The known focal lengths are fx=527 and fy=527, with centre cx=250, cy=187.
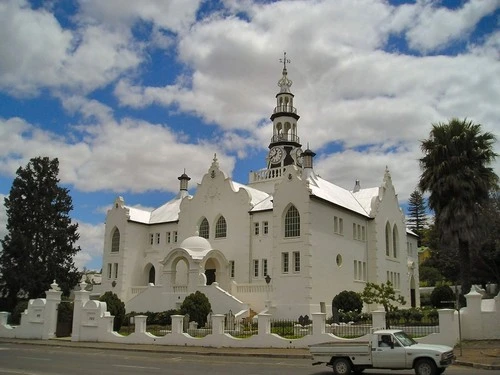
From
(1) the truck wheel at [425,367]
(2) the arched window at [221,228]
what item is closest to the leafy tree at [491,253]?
(2) the arched window at [221,228]

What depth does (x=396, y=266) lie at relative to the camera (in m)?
48.6

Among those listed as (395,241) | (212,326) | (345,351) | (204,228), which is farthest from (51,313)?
(395,241)

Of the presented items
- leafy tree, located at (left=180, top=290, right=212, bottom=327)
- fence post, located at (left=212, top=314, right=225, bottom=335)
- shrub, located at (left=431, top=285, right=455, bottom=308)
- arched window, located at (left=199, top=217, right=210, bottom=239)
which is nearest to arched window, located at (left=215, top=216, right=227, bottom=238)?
arched window, located at (left=199, top=217, right=210, bottom=239)

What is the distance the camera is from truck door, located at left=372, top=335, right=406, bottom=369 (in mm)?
15230

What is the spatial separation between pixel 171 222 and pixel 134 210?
15.6ft

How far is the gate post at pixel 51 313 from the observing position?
33.9 metres

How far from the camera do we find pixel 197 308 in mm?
34625

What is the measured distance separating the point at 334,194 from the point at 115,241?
836 inches

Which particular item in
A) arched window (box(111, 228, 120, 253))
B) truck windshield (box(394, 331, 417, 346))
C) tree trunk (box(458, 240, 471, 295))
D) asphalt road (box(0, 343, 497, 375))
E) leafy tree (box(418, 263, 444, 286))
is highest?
arched window (box(111, 228, 120, 253))

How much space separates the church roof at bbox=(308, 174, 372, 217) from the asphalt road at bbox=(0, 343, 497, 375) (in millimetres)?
19091

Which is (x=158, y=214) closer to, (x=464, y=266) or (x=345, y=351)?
(x=464, y=266)

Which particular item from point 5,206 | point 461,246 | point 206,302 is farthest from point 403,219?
point 5,206

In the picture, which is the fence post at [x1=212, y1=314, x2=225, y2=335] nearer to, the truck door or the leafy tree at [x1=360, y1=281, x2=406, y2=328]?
the leafy tree at [x1=360, y1=281, x2=406, y2=328]

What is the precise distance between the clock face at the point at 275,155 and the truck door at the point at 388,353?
39245mm
